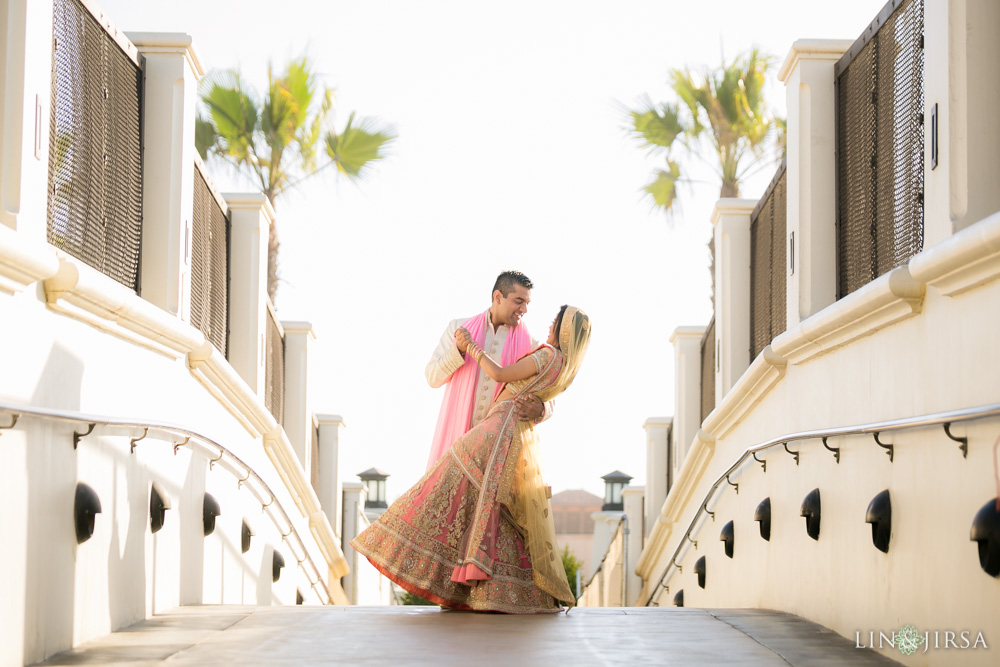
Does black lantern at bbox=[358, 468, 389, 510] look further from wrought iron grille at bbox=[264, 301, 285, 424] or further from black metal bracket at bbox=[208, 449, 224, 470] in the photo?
black metal bracket at bbox=[208, 449, 224, 470]

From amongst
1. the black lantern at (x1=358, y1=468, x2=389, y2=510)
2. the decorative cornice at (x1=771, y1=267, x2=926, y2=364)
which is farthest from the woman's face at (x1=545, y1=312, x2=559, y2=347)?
the black lantern at (x1=358, y1=468, x2=389, y2=510)

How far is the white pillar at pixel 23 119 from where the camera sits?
16.4ft

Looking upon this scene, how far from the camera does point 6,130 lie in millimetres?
5059

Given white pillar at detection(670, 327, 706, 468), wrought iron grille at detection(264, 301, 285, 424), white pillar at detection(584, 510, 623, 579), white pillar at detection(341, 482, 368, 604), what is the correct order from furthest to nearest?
white pillar at detection(584, 510, 623, 579)
white pillar at detection(341, 482, 368, 604)
white pillar at detection(670, 327, 706, 468)
wrought iron grille at detection(264, 301, 285, 424)

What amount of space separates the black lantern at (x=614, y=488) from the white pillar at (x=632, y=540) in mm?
3856

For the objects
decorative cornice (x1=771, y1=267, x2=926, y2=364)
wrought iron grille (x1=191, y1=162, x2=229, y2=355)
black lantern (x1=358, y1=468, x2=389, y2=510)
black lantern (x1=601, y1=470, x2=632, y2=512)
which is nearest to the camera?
decorative cornice (x1=771, y1=267, x2=926, y2=364)

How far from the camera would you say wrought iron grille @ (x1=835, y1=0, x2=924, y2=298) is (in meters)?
6.15

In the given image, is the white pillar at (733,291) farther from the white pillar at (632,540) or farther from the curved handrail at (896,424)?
the white pillar at (632,540)

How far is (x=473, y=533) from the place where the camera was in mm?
6984

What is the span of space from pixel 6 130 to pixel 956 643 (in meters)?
4.16

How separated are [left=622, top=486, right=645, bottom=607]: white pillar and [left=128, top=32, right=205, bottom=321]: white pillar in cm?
914

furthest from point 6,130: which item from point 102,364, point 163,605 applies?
point 163,605

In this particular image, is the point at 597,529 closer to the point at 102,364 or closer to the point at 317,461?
the point at 317,461

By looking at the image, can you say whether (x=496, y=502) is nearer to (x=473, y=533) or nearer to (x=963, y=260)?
(x=473, y=533)
